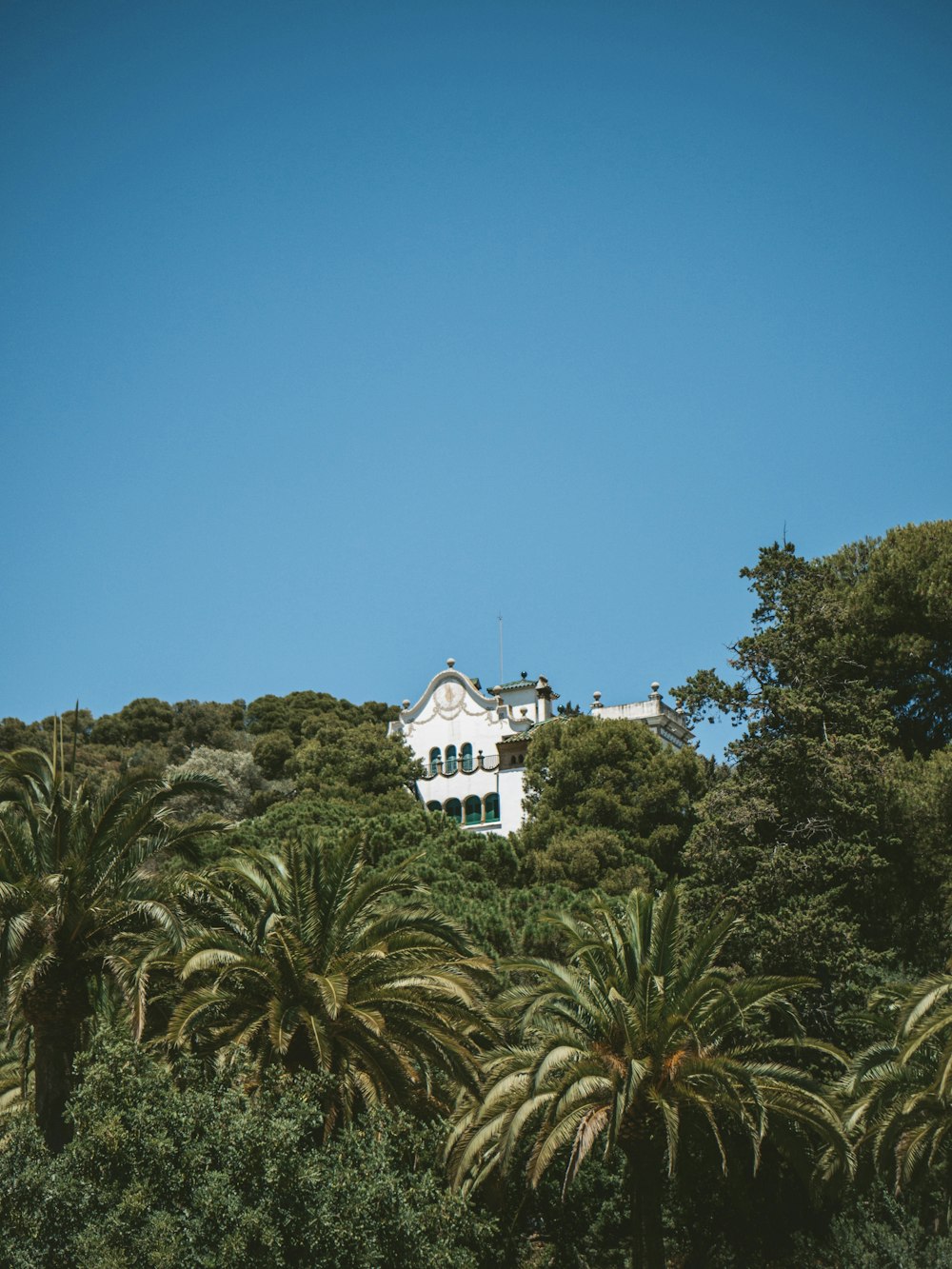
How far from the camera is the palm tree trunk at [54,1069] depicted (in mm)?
19328

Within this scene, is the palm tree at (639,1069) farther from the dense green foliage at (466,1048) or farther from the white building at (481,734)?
the white building at (481,734)

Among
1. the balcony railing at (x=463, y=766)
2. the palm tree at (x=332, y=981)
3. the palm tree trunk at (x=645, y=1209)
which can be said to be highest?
the balcony railing at (x=463, y=766)

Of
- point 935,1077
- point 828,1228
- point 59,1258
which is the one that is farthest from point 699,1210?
point 59,1258

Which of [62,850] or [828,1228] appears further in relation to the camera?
[828,1228]

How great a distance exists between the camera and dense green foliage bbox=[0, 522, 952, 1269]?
14727mm

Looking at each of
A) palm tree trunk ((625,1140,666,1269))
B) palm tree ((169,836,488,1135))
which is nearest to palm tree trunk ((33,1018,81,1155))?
palm tree ((169,836,488,1135))

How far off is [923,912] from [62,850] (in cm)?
1855

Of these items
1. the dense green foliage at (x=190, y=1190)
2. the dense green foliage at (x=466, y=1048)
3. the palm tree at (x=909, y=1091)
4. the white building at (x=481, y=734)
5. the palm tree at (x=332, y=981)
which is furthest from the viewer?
the white building at (x=481, y=734)

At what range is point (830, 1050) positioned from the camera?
2050 centimetres

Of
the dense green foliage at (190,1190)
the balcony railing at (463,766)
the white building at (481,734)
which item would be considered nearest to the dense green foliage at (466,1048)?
the dense green foliage at (190,1190)

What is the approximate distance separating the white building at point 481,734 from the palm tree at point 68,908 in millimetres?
36592

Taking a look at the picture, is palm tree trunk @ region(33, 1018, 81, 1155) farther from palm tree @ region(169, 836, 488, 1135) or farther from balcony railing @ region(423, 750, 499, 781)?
balcony railing @ region(423, 750, 499, 781)

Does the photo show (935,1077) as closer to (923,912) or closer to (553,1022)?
(553,1022)

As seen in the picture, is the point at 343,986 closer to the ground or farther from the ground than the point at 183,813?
closer to the ground
